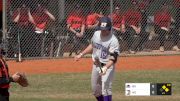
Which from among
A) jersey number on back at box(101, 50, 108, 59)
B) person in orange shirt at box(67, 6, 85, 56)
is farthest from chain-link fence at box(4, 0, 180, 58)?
jersey number on back at box(101, 50, 108, 59)

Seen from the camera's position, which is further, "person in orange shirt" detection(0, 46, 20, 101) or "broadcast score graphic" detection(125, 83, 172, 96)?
"broadcast score graphic" detection(125, 83, 172, 96)

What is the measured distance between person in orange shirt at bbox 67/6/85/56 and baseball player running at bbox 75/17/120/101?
25.4 ft

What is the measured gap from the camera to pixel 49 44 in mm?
19188

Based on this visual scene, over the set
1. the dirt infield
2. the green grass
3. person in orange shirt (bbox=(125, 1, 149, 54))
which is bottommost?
the green grass

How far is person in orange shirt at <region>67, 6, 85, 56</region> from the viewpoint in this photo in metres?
19.4

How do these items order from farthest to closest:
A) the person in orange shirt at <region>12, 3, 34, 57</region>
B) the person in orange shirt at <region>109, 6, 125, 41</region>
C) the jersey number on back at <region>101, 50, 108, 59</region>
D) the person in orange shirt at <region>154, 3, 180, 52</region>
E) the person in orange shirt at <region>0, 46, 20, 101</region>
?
the person in orange shirt at <region>154, 3, 180, 52</region>, the person in orange shirt at <region>109, 6, 125, 41</region>, the person in orange shirt at <region>12, 3, 34, 57</region>, the jersey number on back at <region>101, 50, 108, 59</region>, the person in orange shirt at <region>0, 46, 20, 101</region>

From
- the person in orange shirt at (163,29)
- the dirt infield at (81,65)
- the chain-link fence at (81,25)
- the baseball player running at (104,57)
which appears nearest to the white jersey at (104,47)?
the baseball player running at (104,57)

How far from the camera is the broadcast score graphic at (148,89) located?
13119mm

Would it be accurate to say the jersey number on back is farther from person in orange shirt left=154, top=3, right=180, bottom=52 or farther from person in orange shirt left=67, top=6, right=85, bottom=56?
person in orange shirt left=154, top=3, right=180, bottom=52

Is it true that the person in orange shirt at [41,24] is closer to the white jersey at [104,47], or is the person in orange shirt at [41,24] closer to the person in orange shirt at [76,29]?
the person in orange shirt at [76,29]

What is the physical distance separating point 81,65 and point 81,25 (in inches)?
63.1

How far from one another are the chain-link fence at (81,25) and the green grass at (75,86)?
252 cm

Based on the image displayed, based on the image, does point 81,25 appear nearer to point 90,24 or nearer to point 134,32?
point 90,24

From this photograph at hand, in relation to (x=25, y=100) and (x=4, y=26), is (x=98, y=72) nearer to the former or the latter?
(x=25, y=100)
